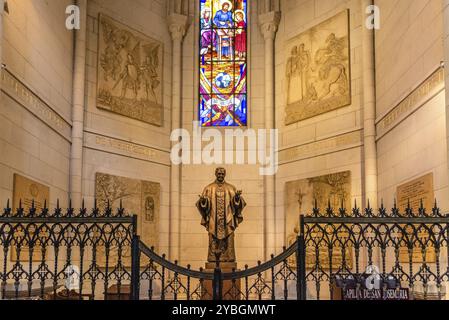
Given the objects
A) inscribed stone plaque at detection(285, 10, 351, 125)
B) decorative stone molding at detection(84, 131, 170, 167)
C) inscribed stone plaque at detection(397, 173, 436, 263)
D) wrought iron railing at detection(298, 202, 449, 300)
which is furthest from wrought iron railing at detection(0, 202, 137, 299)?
inscribed stone plaque at detection(285, 10, 351, 125)

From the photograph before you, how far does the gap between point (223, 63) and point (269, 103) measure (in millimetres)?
1813

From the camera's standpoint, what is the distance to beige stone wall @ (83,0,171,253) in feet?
47.7

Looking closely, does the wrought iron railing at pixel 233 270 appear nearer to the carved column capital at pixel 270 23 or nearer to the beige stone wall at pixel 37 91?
the beige stone wall at pixel 37 91

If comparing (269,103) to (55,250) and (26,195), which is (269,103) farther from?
(55,250)

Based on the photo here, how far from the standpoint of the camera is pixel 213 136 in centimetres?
1664

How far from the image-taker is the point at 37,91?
1170cm

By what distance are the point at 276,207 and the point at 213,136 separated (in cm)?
255

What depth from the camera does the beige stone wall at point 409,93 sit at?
9.60 metres

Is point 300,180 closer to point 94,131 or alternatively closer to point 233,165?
point 233,165

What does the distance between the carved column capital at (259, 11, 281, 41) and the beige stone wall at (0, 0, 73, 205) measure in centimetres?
523

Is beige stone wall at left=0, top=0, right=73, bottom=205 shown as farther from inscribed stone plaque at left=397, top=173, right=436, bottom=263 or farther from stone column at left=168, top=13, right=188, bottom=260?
inscribed stone plaque at left=397, top=173, right=436, bottom=263

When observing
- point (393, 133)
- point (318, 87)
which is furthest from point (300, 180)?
point (393, 133)

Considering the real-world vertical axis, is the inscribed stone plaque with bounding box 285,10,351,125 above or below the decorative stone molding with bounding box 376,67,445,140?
above

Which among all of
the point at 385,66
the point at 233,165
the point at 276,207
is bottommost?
the point at 276,207
